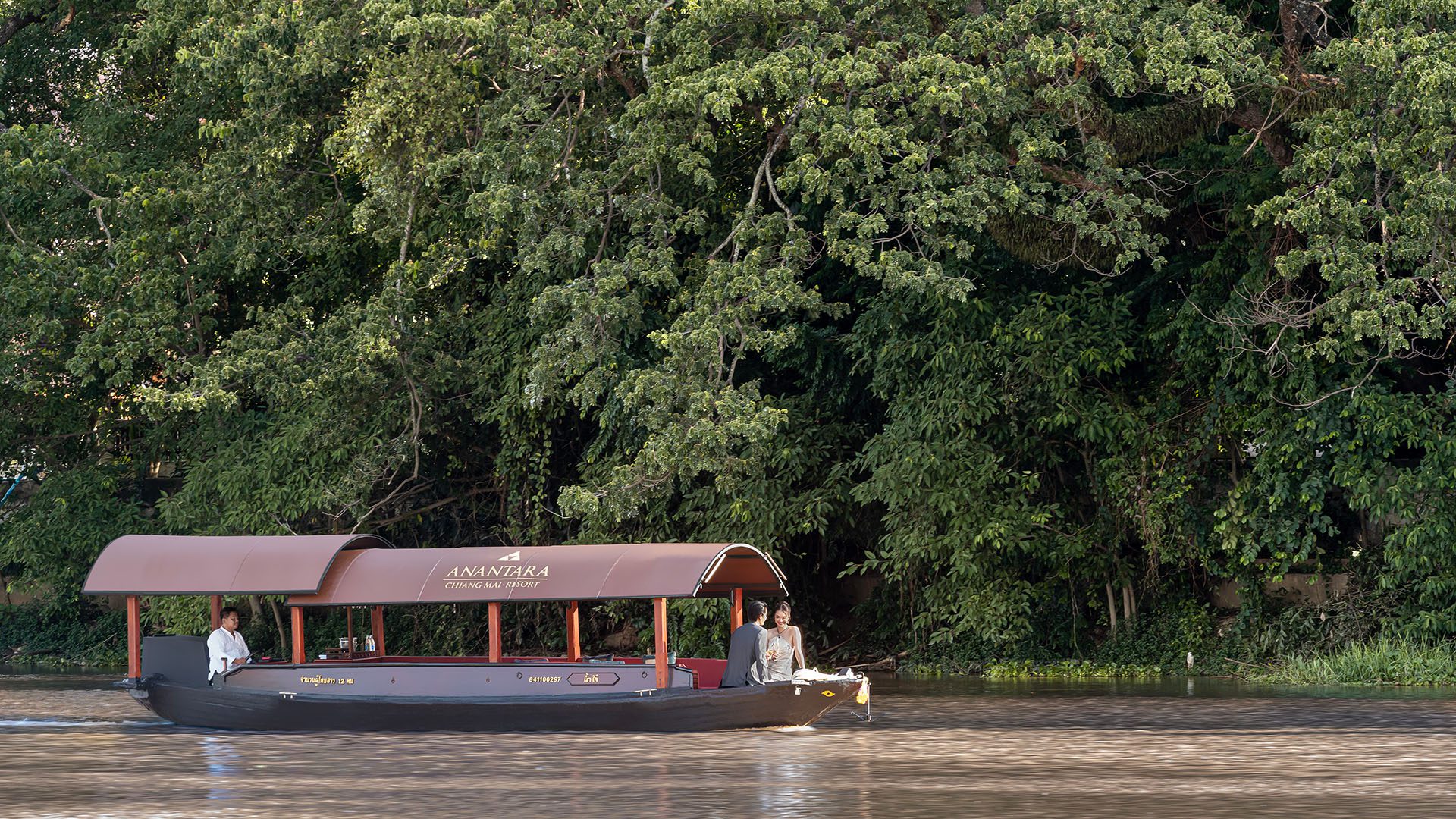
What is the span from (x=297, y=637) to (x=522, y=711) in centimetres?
313

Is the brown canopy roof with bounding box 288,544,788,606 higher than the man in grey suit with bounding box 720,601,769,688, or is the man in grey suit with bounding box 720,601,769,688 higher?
the brown canopy roof with bounding box 288,544,788,606

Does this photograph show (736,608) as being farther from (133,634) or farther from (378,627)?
(133,634)

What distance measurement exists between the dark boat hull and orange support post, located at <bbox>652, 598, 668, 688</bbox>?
0.48 feet

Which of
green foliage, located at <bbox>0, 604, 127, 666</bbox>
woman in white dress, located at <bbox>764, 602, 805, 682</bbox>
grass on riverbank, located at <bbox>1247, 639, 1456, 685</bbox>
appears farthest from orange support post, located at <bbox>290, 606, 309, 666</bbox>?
green foliage, located at <bbox>0, 604, 127, 666</bbox>

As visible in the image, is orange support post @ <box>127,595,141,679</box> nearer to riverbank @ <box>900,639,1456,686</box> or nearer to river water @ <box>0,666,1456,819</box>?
river water @ <box>0,666,1456,819</box>

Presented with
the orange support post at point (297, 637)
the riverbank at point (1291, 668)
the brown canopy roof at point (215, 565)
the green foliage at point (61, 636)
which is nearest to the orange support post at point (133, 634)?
the brown canopy roof at point (215, 565)

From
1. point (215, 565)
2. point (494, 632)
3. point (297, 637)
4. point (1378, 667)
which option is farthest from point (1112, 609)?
point (215, 565)

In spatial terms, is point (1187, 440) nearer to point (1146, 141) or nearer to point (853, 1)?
point (1146, 141)

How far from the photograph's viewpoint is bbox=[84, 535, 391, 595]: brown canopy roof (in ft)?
64.3

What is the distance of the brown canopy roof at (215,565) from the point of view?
19.6 meters

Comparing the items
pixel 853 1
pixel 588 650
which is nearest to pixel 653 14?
pixel 853 1

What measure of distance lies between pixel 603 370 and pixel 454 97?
3824mm

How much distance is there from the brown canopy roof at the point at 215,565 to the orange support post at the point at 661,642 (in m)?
3.61

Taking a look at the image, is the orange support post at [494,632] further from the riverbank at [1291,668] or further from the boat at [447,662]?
the riverbank at [1291,668]
